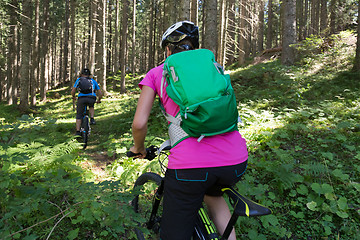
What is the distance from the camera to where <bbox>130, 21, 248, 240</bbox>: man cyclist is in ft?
5.43

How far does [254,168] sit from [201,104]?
129 inches

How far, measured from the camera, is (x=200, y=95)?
5.09 ft

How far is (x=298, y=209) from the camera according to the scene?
346 centimetres

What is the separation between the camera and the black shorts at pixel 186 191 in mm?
1654

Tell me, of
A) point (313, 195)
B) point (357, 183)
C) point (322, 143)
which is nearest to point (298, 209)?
point (313, 195)

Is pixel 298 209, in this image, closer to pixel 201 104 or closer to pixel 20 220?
pixel 201 104

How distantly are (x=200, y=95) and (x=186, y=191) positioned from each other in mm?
722

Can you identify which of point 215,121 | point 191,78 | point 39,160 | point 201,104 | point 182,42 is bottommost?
point 39,160

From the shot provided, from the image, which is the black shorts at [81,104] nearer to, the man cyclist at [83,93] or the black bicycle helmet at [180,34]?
the man cyclist at [83,93]

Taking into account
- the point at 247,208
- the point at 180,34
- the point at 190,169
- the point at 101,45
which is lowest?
the point at 247,208

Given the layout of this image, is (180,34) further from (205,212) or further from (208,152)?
(205,212)

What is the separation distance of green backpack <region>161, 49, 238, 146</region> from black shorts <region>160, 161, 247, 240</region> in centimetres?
28

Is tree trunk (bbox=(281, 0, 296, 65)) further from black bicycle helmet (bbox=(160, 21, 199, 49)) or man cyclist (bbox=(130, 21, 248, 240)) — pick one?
man cyclist (bbox=(130, 21, 248, 240))

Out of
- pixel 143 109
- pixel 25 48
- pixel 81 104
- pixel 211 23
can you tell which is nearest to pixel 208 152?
pixel 143 109
